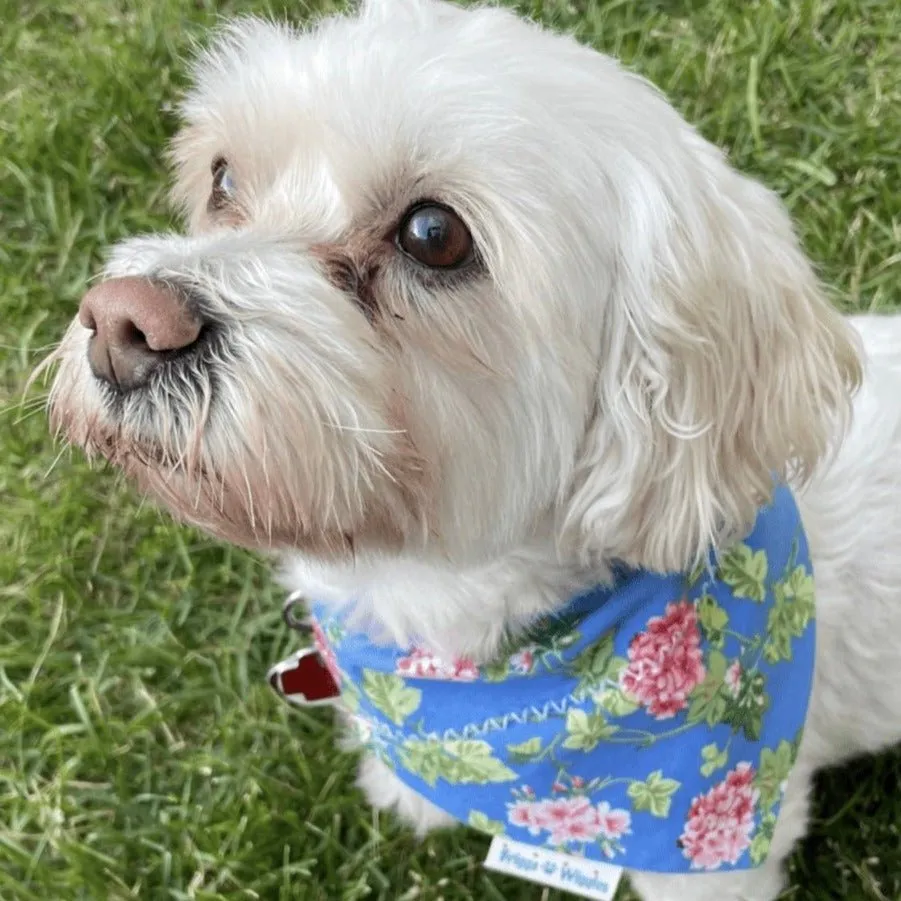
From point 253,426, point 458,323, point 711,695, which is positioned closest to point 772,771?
point 711,695

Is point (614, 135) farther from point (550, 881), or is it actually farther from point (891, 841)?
point (891, 841)

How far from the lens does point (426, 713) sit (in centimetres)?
179

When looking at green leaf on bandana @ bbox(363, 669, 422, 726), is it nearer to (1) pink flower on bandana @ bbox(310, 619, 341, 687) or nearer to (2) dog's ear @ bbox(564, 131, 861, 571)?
(1) pink flower on bandana @ bbox(310, 619, 341, 687)

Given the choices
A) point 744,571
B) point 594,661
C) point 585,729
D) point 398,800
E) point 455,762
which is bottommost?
point 398,800

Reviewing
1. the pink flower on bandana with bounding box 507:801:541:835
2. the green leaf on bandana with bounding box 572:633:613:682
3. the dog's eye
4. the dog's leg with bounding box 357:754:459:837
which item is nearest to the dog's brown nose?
the dog's eye

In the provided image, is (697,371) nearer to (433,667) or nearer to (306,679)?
(433,667)

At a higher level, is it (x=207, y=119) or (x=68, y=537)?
(x=207, y=119)

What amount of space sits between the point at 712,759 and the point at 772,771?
0.14 metres

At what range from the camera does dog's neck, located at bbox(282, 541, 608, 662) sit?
1622 mm

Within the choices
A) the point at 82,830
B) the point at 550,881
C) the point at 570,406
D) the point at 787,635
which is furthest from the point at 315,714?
the point at 570,406

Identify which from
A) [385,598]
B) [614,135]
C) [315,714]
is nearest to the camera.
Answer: [614,135]

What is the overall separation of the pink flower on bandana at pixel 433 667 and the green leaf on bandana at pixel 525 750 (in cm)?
13

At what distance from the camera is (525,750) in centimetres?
176

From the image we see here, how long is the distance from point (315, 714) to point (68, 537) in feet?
2.45
